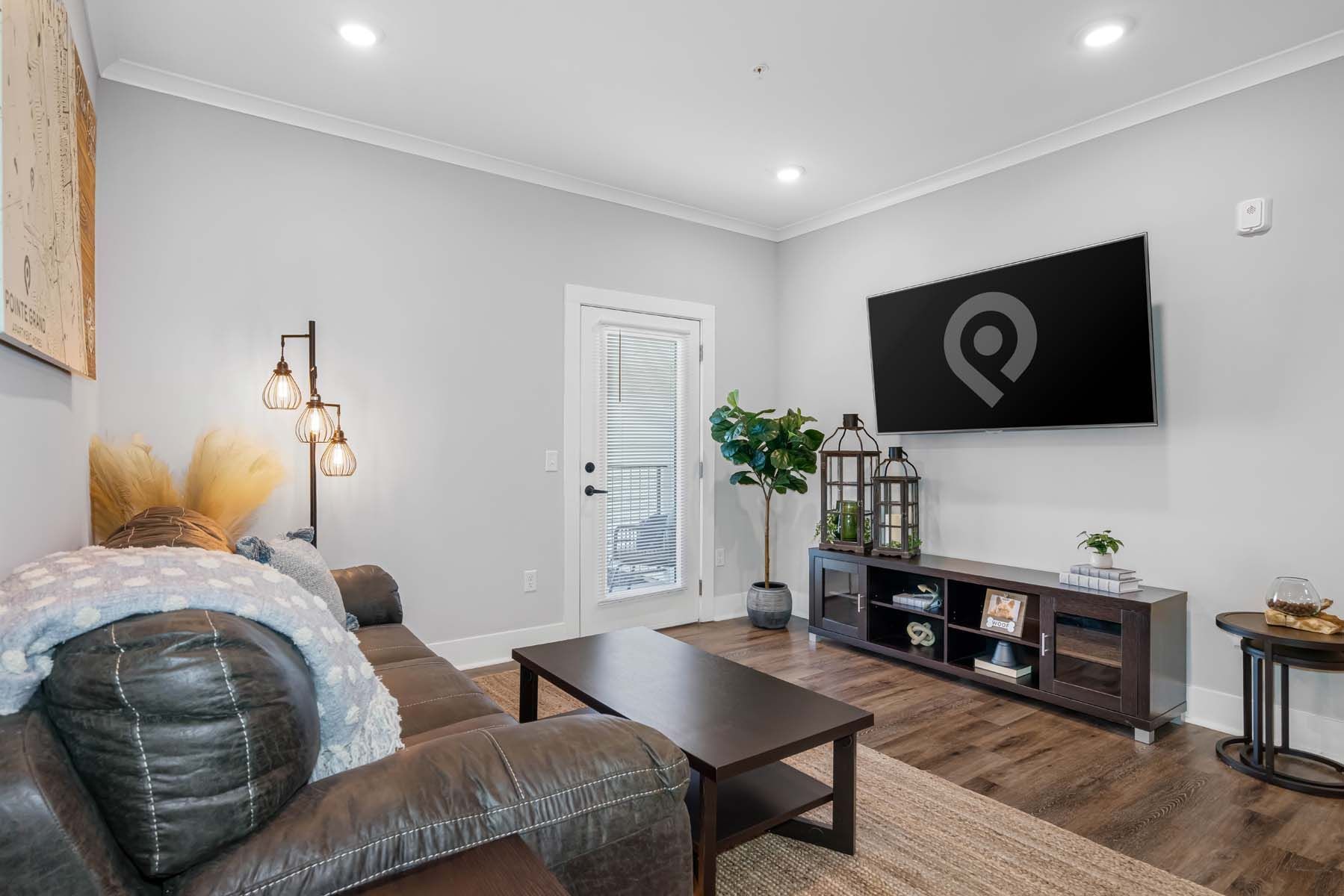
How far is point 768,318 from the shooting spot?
4.94 metres

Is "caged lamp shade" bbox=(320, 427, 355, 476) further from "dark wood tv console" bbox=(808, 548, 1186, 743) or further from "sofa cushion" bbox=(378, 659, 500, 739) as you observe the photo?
"dark wood tv console" bbox=(808, 548, 1186, 743)

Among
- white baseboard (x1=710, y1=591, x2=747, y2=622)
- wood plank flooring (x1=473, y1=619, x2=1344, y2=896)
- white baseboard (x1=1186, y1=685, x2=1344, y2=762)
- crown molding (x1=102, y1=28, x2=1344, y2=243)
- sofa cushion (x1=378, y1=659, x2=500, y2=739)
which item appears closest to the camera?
sofa cushion (x1=378, y1=659, x2=500, y2=739)

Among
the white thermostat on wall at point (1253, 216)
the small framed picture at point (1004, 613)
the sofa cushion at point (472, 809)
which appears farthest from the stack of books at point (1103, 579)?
the sofa cushion at point (472, 809)

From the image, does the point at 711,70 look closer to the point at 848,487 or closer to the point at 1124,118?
the point at 1124,118

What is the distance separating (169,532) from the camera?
1.78 m

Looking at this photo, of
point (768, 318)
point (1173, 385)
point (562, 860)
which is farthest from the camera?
point (768, 318)

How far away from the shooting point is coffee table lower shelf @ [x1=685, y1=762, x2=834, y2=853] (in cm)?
175

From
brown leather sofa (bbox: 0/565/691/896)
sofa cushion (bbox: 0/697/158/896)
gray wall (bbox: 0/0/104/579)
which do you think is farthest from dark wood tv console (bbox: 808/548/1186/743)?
gray wall (bbox: 0/0/104/579)

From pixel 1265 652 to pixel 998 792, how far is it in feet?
3.42

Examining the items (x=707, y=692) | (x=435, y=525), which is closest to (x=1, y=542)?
(x=707, y=692)

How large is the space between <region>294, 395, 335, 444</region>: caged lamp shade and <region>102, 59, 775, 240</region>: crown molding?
1257 millimetres

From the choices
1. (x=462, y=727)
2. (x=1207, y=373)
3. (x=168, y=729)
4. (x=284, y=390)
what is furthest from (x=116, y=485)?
(x=1207, y=373)

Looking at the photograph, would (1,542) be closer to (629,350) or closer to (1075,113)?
(629,350)

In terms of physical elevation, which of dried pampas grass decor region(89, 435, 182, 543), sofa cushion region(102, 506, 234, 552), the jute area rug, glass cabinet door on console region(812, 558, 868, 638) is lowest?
the jute area rug
